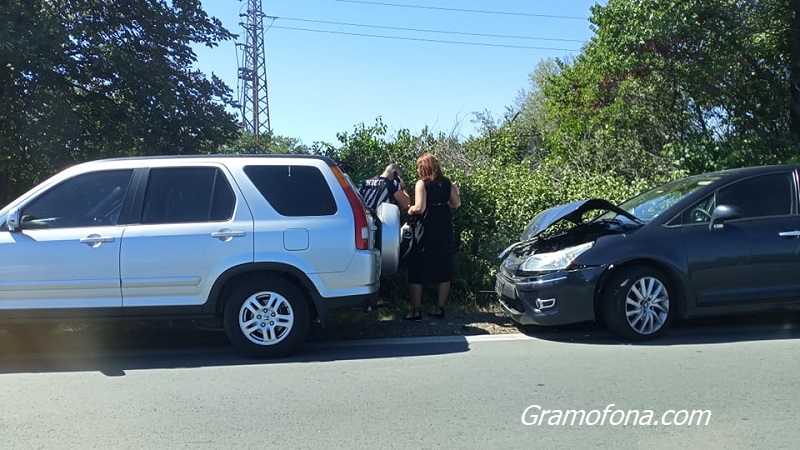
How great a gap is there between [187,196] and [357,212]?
5.20 ft

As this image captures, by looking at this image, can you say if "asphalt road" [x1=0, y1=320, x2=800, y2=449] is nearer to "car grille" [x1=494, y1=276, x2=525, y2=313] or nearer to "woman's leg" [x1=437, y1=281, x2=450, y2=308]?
"car grille" [x1=494, y1=276, x2=525, y2=313]

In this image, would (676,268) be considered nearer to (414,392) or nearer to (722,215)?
(722,215)

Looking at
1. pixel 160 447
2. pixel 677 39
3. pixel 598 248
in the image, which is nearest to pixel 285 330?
pixel 160 447

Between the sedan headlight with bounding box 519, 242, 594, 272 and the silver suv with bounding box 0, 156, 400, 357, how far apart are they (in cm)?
161

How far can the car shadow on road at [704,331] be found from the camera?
6234 mm

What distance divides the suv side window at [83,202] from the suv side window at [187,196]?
0.27 metres

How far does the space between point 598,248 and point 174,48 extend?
7.19 meters

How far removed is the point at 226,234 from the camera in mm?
5875

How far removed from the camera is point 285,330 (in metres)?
5.94

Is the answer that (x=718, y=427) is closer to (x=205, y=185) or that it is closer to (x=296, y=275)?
(x=296, y=275)

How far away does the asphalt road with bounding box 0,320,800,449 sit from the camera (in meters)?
4.07

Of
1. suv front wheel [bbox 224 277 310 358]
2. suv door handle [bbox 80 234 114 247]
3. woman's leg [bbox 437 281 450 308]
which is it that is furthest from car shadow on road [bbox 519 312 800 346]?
suv door handle [bbox 80 234 114 247]

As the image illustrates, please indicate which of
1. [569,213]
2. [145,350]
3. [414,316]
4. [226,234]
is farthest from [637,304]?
[145,350]

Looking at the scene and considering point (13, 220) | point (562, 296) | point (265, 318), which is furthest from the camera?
point (562, 296)
